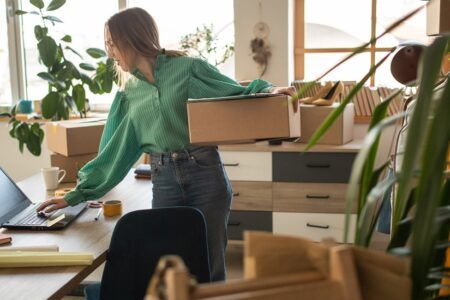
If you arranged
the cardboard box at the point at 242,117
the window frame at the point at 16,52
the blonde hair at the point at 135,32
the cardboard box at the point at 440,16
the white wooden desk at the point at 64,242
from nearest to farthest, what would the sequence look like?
1. the white wooden desk at the point at 64,242
2. the cardboard box at the point at 242,117
3. the cardboard box at the point at 440,16
4. the blonde hair at the point at 135,32
5. the window frame at the point at 16,52

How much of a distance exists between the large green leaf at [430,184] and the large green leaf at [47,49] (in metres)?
3.16

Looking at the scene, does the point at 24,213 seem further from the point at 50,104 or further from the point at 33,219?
the point at 50,104

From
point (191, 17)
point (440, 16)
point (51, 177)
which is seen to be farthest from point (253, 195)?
point (440, 16)

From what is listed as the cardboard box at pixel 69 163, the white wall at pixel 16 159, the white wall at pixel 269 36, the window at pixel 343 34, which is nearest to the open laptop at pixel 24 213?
the cardboard box at pixel 69 163

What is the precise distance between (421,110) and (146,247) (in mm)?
1208

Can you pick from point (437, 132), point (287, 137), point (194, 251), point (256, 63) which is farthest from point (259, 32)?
point (437, 132)

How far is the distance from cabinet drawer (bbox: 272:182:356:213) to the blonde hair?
1.63 metres

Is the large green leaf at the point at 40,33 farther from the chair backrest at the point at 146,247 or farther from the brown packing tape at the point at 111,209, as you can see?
the chair backrest at the point at 146,247

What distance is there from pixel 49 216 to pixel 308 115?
1901 mm

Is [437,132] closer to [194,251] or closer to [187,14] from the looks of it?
[194,251]

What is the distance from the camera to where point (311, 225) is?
12.1ft

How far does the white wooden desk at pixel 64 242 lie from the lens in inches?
59.6

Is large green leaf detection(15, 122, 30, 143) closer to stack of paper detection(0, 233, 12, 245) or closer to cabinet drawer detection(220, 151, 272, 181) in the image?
cabinet drawer detection(220, 151, 272, 181)

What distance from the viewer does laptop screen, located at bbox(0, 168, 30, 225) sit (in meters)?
2.16
